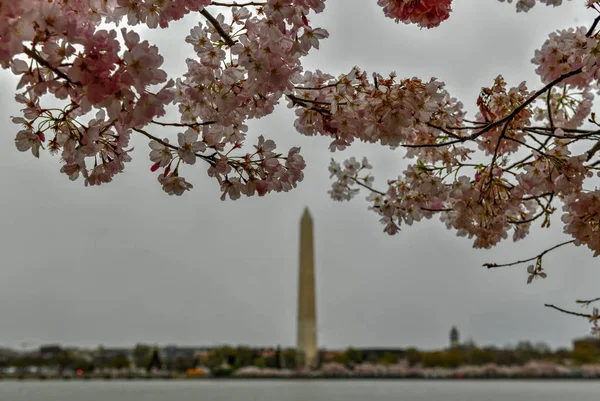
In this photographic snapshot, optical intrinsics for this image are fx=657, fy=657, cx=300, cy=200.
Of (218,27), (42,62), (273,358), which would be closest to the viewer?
(42,62)

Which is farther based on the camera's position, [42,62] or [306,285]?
[306,285]

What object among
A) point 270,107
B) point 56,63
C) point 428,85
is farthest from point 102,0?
point 428,85

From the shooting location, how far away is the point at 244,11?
157 cm

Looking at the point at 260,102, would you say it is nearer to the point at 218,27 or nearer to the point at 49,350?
the point at 218,27

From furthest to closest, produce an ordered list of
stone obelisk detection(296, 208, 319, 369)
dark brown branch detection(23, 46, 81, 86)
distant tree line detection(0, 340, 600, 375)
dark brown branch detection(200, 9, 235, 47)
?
distant tree line detection(0, 340, 600, 375), stone obelisk detection(296, 208, 319, 369), dark brown branch detection(200, 9, 235, 47), dark brown branch detection(23, 46, 81, 86)

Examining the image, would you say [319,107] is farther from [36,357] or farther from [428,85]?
[36,357]

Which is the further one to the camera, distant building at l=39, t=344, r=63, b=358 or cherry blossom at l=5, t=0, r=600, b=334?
distant building at l=39, t=344, r=63, b=358

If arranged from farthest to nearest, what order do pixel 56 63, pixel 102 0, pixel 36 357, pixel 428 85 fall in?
pixel 36 357, pixel 428 85, pixel 102 0, pixel 56 63

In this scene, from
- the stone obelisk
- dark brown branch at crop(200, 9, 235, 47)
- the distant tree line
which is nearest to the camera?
dark brown branch at crop(200, 9, 235, 47)

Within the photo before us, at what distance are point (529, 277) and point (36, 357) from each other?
66.4 meters
